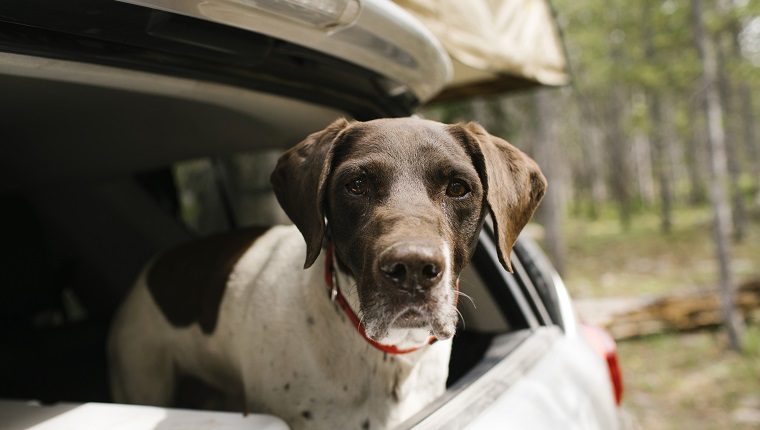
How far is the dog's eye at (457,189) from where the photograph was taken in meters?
1.63

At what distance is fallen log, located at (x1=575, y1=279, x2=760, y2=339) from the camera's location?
7453mm

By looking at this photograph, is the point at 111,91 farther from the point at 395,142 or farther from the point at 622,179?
the point at 622,179

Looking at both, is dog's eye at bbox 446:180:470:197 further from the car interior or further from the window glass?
the window glass

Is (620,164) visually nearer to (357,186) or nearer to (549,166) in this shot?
(549,166)

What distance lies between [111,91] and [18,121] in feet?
2.08

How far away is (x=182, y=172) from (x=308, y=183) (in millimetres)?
2278

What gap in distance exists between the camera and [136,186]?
3512 mm

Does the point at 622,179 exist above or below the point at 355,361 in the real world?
below

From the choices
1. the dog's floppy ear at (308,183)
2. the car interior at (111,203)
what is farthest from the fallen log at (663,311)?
the dog's floppy ear at (308,183)

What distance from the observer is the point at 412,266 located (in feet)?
4.36

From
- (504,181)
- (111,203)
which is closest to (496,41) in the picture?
(504,181)

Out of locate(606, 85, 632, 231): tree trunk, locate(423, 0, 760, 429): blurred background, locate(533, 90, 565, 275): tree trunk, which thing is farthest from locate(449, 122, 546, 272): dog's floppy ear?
locate(606, 85, 632, 231): tree trunk

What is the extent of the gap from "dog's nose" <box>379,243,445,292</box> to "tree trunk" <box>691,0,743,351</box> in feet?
23.5

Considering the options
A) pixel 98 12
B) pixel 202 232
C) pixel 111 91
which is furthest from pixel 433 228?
pixel 202 232
